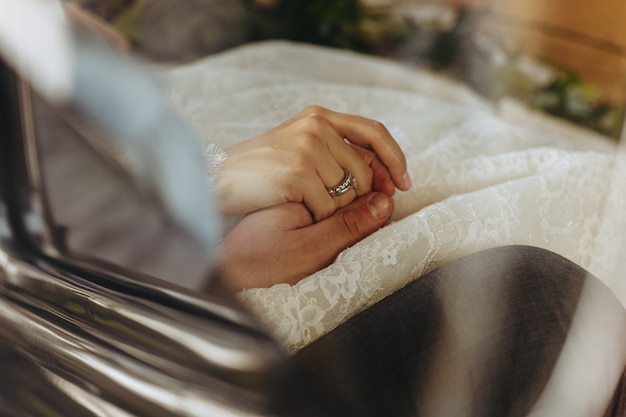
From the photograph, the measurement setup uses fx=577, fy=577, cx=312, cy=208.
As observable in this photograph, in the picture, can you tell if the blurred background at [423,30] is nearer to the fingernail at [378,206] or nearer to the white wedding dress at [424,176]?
the white wedding dress at [424,176]

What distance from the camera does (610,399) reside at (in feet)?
1.56

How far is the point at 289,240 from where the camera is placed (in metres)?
0.50

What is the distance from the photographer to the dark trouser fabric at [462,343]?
429 millimetres

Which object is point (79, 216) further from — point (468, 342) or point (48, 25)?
point (468, 342)

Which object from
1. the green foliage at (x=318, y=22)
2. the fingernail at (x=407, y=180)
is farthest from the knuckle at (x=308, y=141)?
the green foliage at (x=318, y=22)

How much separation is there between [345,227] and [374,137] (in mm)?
87

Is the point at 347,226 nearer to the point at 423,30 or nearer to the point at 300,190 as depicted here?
the point at 300,190

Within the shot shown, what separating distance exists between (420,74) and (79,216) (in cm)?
44

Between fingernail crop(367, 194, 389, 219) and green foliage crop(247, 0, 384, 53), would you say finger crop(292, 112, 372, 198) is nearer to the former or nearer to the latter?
fingernail crop(367, 194, 389, 219)

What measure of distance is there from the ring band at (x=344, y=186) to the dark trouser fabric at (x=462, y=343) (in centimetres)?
10

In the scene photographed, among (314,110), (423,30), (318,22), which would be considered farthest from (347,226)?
(318,22)

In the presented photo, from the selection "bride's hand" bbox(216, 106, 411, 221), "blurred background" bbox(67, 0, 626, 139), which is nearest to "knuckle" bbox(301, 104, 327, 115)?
"bride's hand" bbox(216, 106, 411, 221)

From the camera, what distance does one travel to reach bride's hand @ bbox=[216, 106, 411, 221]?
47 cm

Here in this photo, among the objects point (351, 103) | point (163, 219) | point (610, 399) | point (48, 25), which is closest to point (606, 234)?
point (610, 399)
